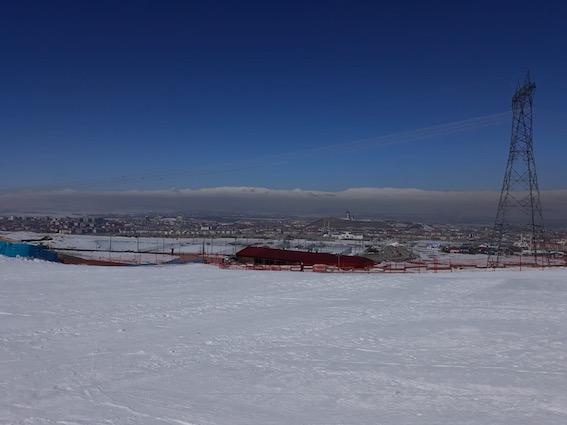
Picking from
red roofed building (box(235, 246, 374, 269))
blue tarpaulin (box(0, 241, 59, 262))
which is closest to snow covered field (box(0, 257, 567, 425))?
blue tarpaulin (box(0, 241, 59, 262))

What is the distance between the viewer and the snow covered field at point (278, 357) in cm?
669

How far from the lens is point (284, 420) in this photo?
6.34 metres

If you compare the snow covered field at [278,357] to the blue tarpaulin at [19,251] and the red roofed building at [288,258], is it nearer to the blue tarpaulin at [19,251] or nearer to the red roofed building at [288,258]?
the blue tarpaulin at [19,251]

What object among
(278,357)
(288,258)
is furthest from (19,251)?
(278,357)

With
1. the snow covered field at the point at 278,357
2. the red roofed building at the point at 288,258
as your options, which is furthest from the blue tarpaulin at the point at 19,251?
the red roofed building at the point at 288,258

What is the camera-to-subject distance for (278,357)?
31.4 ft

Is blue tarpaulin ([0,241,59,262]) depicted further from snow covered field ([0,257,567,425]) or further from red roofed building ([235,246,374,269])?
red roofed building ([235,246,374,269])

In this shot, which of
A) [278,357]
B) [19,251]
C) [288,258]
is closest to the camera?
[278,357]

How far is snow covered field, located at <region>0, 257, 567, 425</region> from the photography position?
6691mm

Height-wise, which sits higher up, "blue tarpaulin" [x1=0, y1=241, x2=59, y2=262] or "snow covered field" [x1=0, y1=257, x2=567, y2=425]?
"blue tarpaulin" [x1=0, y1=241, x2=59, y2=262]

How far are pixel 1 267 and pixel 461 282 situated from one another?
2280cm

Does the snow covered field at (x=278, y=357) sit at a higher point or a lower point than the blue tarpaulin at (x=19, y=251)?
lower

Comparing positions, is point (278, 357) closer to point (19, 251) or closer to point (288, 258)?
point (19, 251)

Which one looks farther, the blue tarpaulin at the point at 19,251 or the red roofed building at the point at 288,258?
the red roofed building at the point at 288,258
